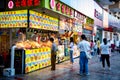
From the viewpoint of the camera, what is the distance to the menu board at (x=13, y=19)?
42.9 ft

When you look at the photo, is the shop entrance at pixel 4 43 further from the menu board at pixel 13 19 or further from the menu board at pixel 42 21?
the menu board at pixel 42 21

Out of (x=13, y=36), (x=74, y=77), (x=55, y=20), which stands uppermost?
(x=55, y=20)

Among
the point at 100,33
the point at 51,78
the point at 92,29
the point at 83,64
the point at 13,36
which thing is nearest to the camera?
the point at 51,78

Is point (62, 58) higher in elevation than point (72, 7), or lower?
lower

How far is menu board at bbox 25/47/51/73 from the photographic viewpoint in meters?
12.4

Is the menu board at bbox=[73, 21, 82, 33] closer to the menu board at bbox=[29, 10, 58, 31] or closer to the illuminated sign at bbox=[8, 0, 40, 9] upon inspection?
the menu board at bbox=[29, 10, 58, 31]

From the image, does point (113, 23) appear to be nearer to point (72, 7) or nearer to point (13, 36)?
point (72, 7)

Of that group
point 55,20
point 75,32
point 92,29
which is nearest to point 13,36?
point 55,20

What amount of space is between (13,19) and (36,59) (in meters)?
2.49

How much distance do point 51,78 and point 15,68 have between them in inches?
90.5

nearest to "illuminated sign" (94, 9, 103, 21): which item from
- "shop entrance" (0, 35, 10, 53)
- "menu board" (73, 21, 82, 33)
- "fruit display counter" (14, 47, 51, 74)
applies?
"menu board" (73, 21, 82, 33)

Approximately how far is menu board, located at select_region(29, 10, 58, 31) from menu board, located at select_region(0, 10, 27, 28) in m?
0.41

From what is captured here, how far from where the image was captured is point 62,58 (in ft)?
56.8

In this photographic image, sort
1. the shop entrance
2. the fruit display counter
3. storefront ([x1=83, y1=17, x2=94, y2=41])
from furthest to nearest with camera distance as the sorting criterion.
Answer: storefront ([x1=83, y1=17, x2=94, y2=41])
the shop entrance
the fruit display counter
